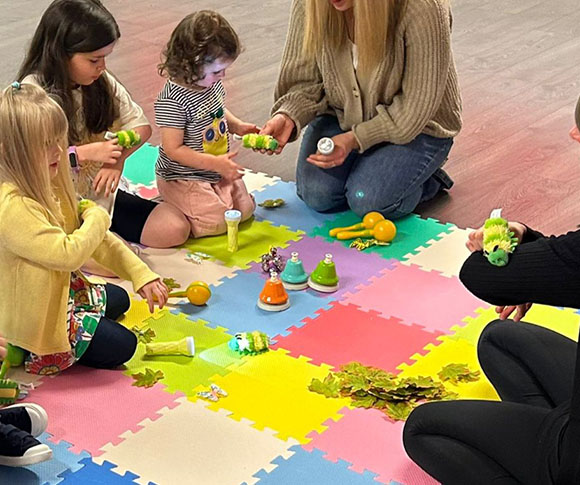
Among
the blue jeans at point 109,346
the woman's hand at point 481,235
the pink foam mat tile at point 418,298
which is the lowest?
the pink foam mat tile at point 418,298

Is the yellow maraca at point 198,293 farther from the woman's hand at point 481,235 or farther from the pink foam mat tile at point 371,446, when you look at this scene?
the woman's hand at point 481,235

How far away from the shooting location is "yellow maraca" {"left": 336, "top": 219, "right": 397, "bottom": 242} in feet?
8.43

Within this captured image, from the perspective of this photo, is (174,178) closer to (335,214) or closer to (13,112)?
(335,214)

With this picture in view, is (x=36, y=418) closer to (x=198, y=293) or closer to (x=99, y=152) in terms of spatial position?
(x=198, y=293)

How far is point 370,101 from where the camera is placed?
270 cm

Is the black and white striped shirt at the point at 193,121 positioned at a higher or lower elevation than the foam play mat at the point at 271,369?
higher

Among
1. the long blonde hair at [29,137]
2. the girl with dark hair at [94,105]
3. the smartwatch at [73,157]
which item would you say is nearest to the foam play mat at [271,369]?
the girl with dark hair at [94,105]

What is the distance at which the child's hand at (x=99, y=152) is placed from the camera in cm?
237

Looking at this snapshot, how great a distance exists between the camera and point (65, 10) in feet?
7.61

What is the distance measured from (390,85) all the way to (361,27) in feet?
0.63

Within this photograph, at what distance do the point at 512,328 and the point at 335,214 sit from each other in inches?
40.8

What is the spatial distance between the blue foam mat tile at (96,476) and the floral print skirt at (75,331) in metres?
0.30

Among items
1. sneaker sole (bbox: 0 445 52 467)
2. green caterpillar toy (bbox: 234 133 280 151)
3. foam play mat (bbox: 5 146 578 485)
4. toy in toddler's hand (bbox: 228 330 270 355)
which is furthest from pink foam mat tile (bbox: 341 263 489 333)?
sneaker sole (bbox: 0 445 52 467)

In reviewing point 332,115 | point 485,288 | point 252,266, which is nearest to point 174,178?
point 252,266
